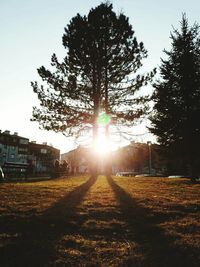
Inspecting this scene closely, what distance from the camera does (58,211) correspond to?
623 centimetres

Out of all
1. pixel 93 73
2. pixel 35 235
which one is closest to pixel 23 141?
pixel 93 73

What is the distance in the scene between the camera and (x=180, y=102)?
1927 centimetres

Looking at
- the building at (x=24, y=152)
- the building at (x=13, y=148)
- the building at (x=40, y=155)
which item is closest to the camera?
the building at (x=13, y=148)

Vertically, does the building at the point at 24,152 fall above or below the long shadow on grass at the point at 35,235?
above

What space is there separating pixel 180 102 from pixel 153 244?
16.6 metres

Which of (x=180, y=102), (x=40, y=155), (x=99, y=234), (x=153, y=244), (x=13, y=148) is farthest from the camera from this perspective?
(x=40, y=155)

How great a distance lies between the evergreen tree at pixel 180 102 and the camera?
62.2ft

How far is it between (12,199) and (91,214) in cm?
314

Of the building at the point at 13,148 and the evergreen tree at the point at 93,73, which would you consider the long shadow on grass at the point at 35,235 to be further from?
the building at the point at 13,148

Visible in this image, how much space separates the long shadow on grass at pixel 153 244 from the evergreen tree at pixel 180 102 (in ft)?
45.7

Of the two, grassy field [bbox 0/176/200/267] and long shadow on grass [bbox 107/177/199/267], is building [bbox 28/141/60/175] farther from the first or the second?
long shadow on grass [bbox 107/177/199/267]

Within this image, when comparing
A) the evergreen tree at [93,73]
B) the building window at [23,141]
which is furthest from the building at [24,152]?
the evergreen tree at [93,73]

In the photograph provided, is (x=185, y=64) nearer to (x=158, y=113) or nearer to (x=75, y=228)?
(x=158, y=113)

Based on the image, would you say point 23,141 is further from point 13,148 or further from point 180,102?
point 180,102
